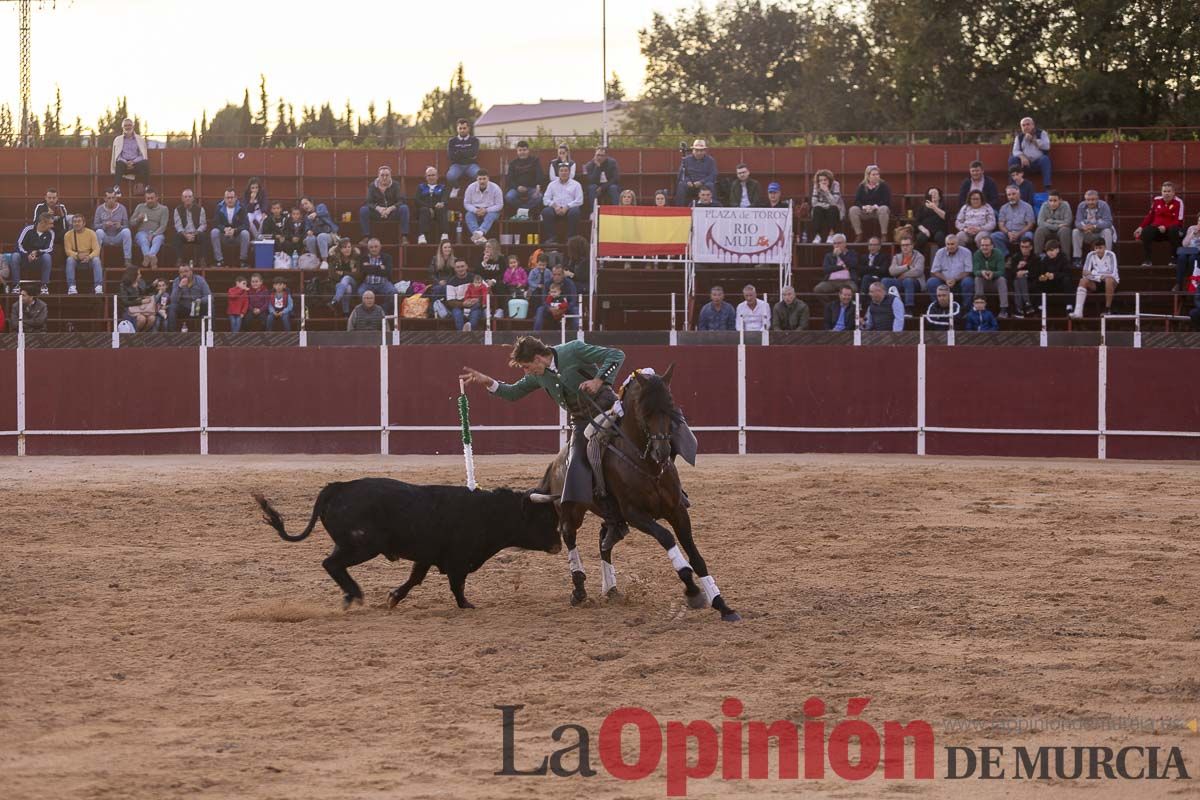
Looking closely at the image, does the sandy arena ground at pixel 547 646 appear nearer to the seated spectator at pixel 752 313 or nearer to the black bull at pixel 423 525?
the black bull at pixel 423 525

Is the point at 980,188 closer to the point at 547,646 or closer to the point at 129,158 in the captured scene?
the point at 129,158

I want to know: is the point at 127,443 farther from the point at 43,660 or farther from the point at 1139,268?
the point at 1139,268

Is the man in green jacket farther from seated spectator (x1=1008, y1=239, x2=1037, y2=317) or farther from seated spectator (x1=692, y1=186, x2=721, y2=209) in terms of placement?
seated spectator (x1=692, y1=186, x2=721, y2=209)

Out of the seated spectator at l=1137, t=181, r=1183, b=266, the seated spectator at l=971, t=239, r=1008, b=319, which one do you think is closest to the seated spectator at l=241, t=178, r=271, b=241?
the seated spectator at l=971, t=239, r=1008, b=319

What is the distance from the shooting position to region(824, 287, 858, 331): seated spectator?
2100cm

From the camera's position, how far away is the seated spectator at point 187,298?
21.6m

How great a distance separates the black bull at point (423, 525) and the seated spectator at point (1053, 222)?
13.9m

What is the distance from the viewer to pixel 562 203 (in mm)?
23688

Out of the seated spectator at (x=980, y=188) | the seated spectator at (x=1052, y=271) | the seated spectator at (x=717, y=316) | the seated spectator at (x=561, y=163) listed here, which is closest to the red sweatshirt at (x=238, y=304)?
the seated spectator at (x=561, y=163)

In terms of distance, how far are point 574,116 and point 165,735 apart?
203ft

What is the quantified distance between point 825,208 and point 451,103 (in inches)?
1903

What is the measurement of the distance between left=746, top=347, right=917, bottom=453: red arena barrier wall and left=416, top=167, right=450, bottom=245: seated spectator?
19.3 feet

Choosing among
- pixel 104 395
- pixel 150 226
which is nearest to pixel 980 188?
pixel 150 226

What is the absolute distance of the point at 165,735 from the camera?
22.3ft
